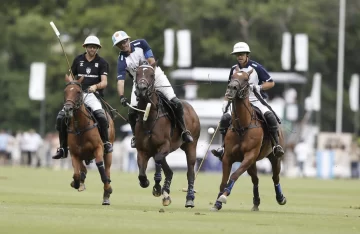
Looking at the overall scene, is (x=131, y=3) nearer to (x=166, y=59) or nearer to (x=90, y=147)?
(x=166, y=59)

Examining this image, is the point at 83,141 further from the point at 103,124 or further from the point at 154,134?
the point at 154,134

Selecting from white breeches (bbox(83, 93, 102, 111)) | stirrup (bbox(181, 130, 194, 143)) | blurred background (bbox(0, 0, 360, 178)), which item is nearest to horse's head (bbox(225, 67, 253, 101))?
stirrup (bbox(181, 130, 194, 143))

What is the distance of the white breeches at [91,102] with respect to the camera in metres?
20.2

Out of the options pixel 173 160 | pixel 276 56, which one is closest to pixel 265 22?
pixel 276 56

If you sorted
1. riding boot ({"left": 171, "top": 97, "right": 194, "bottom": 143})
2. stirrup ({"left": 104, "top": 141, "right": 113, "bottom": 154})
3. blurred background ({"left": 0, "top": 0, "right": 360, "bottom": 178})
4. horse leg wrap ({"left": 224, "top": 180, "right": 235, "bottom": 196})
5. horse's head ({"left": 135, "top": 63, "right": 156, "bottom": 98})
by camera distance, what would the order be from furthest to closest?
blurred background ({"left": 0, "top": 0, "right": 360, "bottom": 178}), stirrup ({"left": 104, "top": 141, "right": 113, "bottom": 154}), riding boot ({"left": 171, "top": 97, "right": 194, "bottom": 143}), horse's head ({"left": 135, "top": 63, "right": 156, "bottom": 98}), horse leg wrap ({"left": 224, "top": 180, "right": 235, "bottom": 196})

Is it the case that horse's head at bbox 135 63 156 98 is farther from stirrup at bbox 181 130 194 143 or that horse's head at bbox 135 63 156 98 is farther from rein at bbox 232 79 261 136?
stirrup at bbox 181 130 194 143

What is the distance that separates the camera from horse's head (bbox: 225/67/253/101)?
18.1 m

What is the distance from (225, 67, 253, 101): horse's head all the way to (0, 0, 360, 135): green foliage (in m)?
48.5

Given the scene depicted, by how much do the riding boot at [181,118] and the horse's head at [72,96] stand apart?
5.18ft

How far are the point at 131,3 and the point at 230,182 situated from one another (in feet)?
176

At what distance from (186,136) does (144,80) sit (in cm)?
204

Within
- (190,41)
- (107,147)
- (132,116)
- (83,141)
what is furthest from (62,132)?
(190,41)

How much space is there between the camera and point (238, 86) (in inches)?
716

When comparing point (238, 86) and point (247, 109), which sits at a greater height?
point (238, 86)
